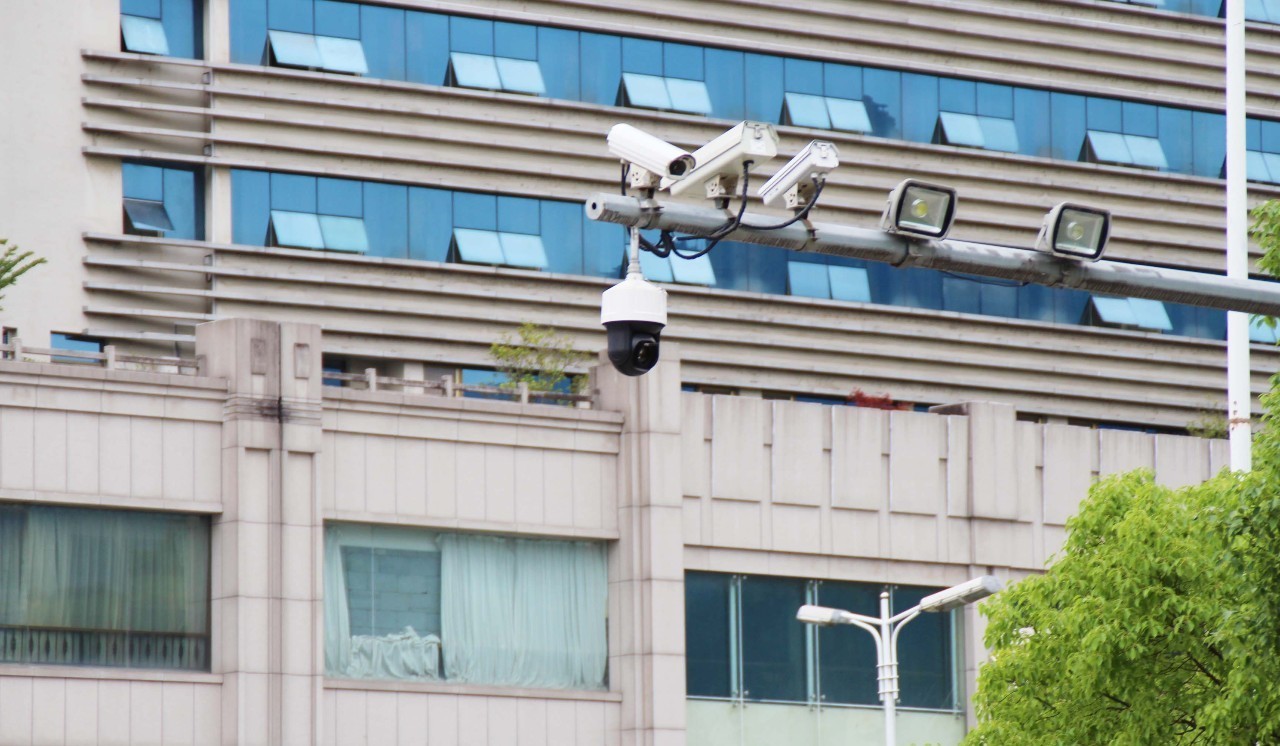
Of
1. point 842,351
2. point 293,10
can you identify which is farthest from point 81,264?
point 842,351

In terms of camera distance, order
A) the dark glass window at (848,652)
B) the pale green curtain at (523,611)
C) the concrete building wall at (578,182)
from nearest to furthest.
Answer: the pale green curtain at (523,611)
the dark glass window at (848,652)
the concrete building wall at (578,182)

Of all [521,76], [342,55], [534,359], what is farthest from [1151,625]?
[342,55]

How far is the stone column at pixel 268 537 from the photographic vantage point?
3441 centimetres

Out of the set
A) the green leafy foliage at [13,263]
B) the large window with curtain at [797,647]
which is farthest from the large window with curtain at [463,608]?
the green leafy foliage at [13,263]

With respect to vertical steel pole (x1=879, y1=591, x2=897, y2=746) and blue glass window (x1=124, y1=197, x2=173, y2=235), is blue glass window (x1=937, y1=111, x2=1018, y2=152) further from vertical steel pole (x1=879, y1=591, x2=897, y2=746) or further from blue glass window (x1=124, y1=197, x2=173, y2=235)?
vertical steel pole (x1=879, y1=591, x2=897, y2=746)

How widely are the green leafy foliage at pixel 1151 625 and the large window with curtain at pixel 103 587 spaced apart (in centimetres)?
1266

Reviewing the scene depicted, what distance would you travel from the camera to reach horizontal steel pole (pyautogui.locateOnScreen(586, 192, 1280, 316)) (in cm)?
1477

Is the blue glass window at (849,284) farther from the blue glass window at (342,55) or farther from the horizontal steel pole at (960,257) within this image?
the horizontal steel pole at (960,257)

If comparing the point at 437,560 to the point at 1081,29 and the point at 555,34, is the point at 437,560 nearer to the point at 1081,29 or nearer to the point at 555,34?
the point at 555,34

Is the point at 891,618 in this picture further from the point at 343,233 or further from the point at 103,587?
the point at 343,233

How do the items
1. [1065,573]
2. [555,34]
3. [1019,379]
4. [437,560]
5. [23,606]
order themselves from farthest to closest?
[1019,379]
[555,34]
[437,560]
[23,606]
[1065,573]

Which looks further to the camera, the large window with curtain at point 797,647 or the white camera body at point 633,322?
the large window with curtain at point 797,647

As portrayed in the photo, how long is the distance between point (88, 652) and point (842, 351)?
18172 millimetres

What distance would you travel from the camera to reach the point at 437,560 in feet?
122
